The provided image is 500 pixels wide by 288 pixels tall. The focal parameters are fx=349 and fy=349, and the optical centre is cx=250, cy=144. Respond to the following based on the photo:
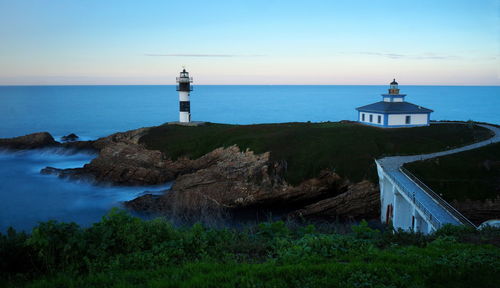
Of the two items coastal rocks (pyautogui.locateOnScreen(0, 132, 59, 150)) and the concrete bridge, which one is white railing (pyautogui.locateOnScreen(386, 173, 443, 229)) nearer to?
the concrete bridge

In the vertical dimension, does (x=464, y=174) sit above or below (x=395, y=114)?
below

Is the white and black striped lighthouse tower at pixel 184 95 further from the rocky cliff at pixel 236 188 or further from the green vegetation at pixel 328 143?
the rocky cliff at pixel 236 188

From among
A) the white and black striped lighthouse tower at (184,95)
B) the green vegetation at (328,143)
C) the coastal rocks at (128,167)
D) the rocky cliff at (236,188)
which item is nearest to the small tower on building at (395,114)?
the green vegetation at (328,143)

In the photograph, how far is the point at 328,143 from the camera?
1495 inches

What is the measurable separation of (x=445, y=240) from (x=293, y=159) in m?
24.8

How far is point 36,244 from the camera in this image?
7715 mm

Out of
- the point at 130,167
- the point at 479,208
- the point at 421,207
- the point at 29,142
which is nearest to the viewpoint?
the point at 421,207

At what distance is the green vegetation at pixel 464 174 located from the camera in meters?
25.9

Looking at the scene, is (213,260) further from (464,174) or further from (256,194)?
(464,174)

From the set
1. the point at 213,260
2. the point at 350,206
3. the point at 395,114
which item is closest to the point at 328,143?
the point at 350,206

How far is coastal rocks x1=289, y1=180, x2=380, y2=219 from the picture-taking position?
1112 inches

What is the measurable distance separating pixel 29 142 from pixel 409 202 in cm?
5686

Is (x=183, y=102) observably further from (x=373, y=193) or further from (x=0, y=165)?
(x=373, y=193)

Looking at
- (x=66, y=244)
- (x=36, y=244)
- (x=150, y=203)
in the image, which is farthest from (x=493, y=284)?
(x=150, y=203)
